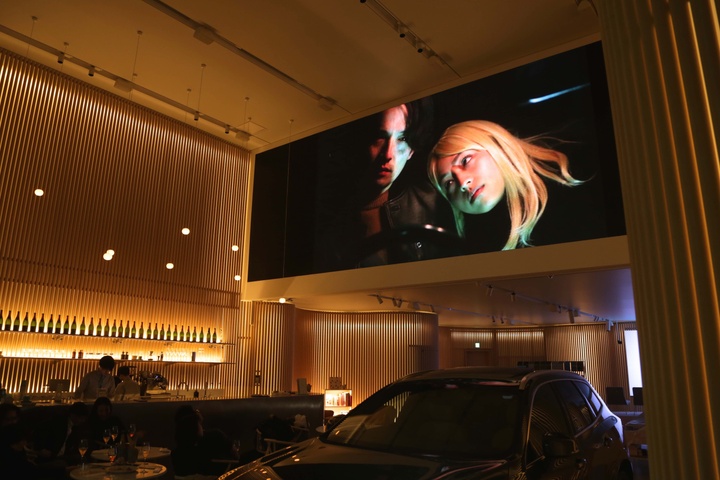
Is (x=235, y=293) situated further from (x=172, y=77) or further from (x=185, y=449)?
(x=185, y=449)

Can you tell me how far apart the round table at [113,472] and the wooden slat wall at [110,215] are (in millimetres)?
4835

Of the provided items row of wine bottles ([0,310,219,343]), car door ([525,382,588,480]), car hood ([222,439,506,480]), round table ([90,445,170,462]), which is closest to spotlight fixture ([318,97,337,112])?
row of wine bottles ([0,310,219,343])

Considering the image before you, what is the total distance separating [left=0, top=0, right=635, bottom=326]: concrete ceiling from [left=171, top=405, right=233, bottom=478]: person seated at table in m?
4.88

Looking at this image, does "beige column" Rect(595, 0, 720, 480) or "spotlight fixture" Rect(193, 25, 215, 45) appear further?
"spotlight fixture" Rect(193, 25, 215, 45)

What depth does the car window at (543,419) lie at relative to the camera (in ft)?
10.3

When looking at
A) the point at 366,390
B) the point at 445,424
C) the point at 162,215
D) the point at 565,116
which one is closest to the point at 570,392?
the point at 445,424

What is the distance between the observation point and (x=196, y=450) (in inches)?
184

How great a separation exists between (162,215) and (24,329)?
3200mm

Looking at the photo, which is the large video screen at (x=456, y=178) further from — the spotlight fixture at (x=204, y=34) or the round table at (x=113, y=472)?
the round table at (x=113, y=472)

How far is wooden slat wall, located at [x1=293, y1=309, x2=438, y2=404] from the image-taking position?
13297mm

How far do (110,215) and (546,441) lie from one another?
27.9 feet

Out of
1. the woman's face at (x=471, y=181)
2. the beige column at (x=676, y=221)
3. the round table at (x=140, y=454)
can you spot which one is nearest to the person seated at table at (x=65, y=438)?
the round table at (x=140, y=454)

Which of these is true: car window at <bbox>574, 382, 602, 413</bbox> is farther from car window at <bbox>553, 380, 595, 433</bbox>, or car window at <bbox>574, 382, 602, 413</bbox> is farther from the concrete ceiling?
the concrete ceiling

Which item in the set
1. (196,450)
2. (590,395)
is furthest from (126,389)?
(590,395)
